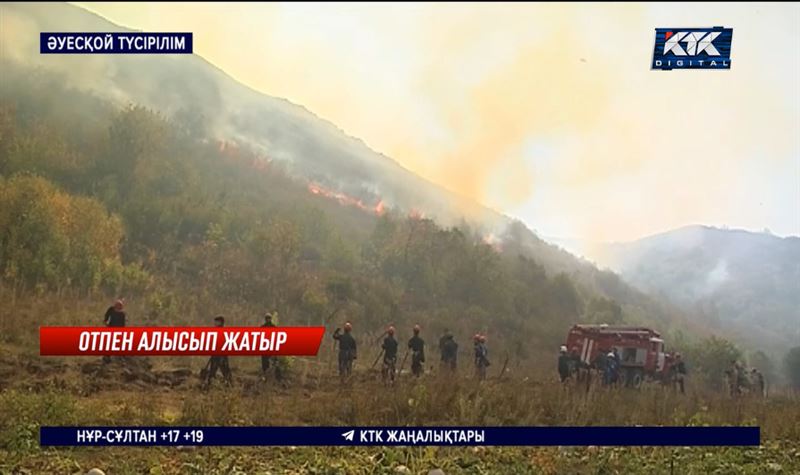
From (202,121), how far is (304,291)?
3558mm

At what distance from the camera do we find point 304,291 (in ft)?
29.5

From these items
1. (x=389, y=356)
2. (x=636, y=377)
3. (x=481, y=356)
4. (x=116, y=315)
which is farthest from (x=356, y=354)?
(x=636, y=377)

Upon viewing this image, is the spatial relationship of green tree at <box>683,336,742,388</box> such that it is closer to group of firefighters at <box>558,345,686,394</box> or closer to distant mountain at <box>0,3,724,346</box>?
group of firefighters at <box>558,345,686,394</box>

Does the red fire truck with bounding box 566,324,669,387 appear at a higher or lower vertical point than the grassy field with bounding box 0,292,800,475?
higher

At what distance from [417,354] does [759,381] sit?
433 cm

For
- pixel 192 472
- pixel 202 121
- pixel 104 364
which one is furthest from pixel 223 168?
pixel 192 472

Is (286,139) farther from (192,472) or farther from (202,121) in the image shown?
(192,472)

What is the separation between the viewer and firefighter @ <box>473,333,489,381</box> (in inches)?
346

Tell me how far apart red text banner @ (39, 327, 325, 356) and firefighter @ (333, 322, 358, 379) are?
2.02 feet

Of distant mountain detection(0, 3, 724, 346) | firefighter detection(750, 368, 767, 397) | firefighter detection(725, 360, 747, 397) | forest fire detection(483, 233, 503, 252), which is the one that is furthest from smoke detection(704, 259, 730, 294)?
forest fire detection(483, 233, 503, 252)

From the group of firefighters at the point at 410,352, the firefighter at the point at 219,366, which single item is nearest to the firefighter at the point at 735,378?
the group of firefighters at the point at 410,352

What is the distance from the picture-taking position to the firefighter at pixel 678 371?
880 cm

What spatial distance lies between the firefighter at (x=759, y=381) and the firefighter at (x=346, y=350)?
5.05 metres

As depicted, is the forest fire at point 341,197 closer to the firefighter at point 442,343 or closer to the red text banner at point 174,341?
the firefighter at point 442,343
